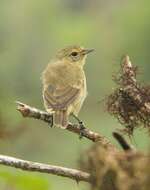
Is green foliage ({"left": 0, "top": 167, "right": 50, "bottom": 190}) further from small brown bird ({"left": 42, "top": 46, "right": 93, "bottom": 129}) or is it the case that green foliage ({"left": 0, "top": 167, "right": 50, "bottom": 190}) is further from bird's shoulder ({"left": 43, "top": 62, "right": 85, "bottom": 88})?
bird's shoulder ({"left": 43, "top": 62, "right": 85, "bottom": 88})

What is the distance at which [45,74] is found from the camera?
A: 7555 mm

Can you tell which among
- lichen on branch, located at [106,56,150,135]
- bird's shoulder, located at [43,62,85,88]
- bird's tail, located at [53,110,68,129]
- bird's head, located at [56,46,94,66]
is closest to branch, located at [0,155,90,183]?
lichen on branch, located at [106,56,150,135]

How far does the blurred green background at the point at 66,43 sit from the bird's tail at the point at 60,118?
11.5ft

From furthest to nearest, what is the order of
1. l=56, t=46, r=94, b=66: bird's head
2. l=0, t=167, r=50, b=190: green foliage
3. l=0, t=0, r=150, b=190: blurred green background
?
1. l=0, t=0, r=150, b=190: blurred green background
2. l=56, t=46, r=94, b=66: bird's head
3. l=0, t=167, r=50, b=190: green foliage

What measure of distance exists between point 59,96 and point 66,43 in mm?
9850

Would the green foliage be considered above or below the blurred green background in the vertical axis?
above

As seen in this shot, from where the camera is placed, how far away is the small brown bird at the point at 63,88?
672 cm

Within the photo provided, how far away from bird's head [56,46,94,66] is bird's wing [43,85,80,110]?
42.4 inches

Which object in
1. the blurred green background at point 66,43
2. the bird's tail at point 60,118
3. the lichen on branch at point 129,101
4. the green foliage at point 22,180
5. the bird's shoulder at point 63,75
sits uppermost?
the green foliage at point 22,180

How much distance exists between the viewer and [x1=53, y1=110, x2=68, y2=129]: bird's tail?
6.03 metres

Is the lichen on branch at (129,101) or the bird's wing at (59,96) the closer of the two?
the lichen on branch at (129,101)

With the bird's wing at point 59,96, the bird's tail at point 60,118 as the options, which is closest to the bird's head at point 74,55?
the bird's wing at point 59,96

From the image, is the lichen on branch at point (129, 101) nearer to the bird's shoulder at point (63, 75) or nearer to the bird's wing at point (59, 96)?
the bird's wing at point (59, 96)

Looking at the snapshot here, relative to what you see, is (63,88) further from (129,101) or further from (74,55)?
(129,101)
